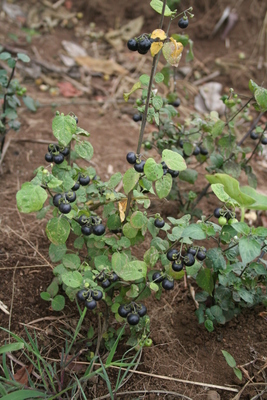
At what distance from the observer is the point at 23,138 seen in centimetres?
306

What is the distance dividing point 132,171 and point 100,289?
1.56 feet

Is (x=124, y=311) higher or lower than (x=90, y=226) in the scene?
lower

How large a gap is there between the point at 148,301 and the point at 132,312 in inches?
17.5

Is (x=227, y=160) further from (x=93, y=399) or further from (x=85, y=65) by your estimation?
(x=85, y=65)

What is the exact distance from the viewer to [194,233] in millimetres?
1577

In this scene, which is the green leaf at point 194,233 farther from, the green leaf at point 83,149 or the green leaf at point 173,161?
the green leaf at point 83,149

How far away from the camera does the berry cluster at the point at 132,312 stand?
169 centimetres

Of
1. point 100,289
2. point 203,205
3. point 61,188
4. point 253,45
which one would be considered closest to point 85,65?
point 253,45

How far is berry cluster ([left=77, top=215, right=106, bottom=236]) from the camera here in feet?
5.51

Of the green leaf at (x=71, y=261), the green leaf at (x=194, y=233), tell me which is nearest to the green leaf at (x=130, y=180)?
the green leaf at (x=194, y=233)

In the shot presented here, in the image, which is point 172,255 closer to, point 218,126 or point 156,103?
point 156,103

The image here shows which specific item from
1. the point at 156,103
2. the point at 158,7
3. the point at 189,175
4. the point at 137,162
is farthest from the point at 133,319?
the point at 158,7

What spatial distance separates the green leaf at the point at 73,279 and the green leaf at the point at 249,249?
612mm

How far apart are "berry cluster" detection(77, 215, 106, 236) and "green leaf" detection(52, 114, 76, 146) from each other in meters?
0.32
